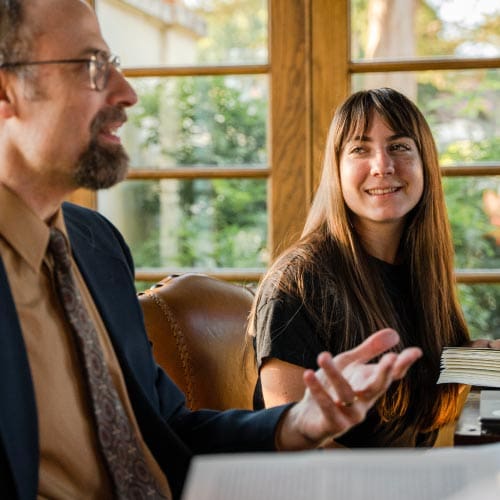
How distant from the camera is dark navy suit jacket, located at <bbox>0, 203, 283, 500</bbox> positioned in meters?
1.16

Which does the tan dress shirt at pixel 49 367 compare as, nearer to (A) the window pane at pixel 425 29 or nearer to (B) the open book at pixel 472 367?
(B) the open book at pixel 472 367

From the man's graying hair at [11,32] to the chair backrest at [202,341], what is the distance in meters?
0.81

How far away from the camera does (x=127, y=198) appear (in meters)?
3.12

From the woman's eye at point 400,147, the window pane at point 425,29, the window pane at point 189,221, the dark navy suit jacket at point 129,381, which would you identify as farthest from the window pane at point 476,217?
the dark navy suit jacket at point 129,381

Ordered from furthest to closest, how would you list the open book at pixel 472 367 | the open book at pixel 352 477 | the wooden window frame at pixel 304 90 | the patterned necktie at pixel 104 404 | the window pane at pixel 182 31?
the window pane at pixel 182 31 → the wooden window frame at pixel 304 90 → the open book at pixel 472 367 → the patterned necktie at pixel 104 404 → the open book at pixel 352 477

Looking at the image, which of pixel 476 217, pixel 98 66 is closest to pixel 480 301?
pixel 476 217

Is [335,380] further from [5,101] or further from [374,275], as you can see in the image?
[374,275]

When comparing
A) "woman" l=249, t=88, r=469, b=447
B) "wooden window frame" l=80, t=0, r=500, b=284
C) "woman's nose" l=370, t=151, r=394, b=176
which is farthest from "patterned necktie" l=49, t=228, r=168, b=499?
"wooden window frame" l=80, t=0, r=500, b=284

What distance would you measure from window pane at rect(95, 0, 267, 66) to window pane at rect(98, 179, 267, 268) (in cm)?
42

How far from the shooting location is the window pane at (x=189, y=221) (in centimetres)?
300

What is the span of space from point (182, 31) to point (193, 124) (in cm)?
32

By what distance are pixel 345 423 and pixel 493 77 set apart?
6.37ft

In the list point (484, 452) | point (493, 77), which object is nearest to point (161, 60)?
point (493, 77)

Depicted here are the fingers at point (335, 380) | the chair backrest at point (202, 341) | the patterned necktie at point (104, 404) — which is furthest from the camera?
the chair backrest at point (202, 341)
